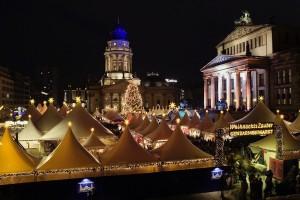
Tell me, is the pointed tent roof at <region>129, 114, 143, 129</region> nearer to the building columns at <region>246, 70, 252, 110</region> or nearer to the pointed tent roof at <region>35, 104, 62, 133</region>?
the pointed tent roof at <region>35, 104, 62, 133</region>

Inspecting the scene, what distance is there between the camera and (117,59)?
386 feet

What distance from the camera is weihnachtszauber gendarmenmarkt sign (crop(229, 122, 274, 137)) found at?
1980cm

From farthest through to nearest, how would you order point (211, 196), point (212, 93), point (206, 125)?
point (212, 93)
point (206, 125)
point (211, 196)

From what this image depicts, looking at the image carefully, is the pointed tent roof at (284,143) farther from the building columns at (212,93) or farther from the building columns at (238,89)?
the building columns at (212,93)

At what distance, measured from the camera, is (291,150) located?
19.0 m

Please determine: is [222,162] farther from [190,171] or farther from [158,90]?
[158,90]

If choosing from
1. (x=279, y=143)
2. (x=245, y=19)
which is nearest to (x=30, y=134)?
(x=279, y=143)

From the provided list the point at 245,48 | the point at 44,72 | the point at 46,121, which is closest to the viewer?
the point at 46,121

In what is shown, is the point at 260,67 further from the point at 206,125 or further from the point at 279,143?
the point at 279,143

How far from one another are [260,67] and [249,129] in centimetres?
4855

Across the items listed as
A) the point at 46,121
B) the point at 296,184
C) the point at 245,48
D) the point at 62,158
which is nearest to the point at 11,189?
the point at 62,158

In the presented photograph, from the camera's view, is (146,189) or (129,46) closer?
(146,189)

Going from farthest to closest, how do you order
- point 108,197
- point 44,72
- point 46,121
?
point 44,72 → point 46,121 → point 108,197

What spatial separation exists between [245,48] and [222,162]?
6043 cm
